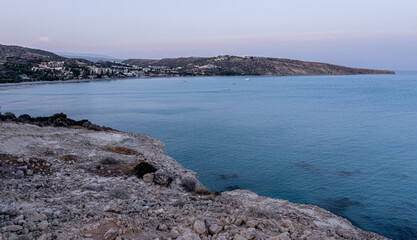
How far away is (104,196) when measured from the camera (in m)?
9.22

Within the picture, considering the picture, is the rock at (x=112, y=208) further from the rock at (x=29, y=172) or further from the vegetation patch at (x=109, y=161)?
the vegetation patch at (x=109, y=161)

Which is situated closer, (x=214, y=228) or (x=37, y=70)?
(x=214, y=228)

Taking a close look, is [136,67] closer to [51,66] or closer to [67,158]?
[51,66]

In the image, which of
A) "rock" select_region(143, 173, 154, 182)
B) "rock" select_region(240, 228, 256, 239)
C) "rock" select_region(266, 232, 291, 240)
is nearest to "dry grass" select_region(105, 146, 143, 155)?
"rock" select_region(143, 173, 154, 182)

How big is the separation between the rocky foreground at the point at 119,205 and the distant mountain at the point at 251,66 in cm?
13059

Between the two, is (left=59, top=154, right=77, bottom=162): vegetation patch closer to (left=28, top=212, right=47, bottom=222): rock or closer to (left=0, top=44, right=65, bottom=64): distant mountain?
(left=28, top=212, right=47, bottom=222): rock

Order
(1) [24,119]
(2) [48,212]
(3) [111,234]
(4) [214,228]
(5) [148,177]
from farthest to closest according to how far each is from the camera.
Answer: (1) [24,119], (5) [148,177], (2) [48,212], (4) [214,228], (3) [111,234]

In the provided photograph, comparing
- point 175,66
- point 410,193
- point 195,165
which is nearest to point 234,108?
point 195,165

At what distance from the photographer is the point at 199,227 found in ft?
22.9

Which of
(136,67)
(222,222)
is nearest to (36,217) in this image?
(222,222)

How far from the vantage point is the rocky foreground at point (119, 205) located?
681 cm

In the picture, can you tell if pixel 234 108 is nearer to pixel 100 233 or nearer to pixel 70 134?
pixel 70 134

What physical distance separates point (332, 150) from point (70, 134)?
16.6 meters

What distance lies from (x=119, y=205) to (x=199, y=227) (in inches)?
93.9
